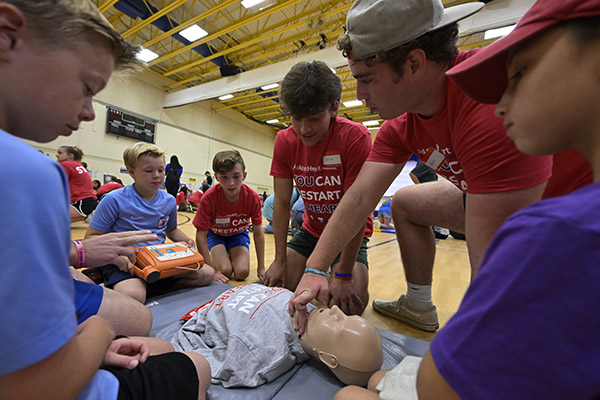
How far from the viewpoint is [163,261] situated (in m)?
1.80

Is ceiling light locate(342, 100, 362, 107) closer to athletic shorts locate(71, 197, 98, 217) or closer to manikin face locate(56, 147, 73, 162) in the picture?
manikin face locate(56, 147, 73, 162)

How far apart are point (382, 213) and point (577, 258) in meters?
8.35

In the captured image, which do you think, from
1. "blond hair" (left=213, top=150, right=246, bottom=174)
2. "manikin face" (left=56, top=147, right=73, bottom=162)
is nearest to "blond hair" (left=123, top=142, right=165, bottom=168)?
"blond hair" (left=213, top=150, right=246, bottom=174)

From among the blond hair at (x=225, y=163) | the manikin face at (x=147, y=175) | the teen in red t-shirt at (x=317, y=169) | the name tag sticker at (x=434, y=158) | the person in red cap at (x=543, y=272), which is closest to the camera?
the person in red cap at (x=543, y=272)

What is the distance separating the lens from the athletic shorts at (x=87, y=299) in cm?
112

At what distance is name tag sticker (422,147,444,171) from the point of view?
1.30 metres

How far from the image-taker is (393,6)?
1.05 meters

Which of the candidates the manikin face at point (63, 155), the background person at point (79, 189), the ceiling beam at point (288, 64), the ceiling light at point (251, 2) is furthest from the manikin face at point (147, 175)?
the ceiling beam at point (288, 64)

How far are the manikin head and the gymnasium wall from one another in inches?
298

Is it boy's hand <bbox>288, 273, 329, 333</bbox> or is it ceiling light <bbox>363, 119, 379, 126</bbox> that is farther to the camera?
ceiling light <bbox>363, 119, 379, 126</bbox>

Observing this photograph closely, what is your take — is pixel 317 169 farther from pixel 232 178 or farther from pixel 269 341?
pixel 269 341

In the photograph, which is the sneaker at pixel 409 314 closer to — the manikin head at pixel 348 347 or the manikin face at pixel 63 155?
the manikin head at pixel 348 347

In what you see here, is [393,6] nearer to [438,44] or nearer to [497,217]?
[438,44]

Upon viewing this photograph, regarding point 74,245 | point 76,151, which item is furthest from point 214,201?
point 76,151
